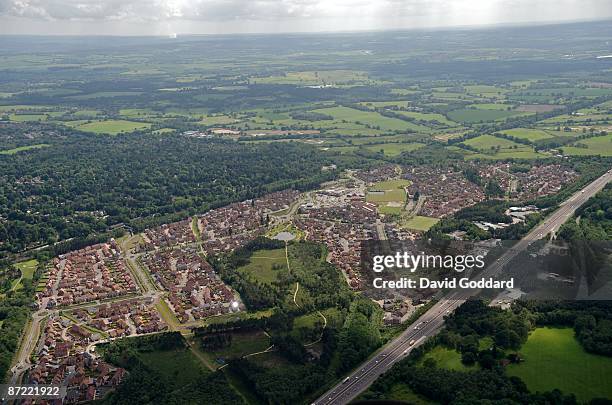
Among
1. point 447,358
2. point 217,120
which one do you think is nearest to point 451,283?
point 447,358

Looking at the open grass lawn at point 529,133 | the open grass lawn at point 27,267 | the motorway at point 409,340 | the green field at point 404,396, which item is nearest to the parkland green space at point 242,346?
the motorway at point 409,340

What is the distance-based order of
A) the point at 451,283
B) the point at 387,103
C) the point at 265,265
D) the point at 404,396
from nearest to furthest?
1. the point at 404,396
2. the point at 451,283
3. the point at 265,265
4. the point at 387,103

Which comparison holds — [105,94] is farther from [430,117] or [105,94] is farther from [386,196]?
[386,196]

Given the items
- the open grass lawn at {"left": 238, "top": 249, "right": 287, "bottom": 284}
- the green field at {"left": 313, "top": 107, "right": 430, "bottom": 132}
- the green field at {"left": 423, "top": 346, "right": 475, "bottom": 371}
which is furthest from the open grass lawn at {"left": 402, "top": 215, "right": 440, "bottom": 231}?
the green field at {"left": 313, "top": 107, "right": 430, "bottom": 132}

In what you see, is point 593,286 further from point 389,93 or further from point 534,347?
point 389,93

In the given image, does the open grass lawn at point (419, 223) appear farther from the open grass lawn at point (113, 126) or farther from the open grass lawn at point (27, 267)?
the open grass lawn at point (113, 126)

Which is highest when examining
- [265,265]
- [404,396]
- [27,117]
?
[404,396]
